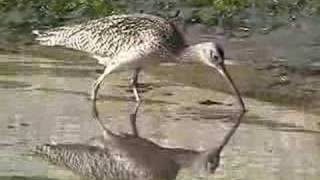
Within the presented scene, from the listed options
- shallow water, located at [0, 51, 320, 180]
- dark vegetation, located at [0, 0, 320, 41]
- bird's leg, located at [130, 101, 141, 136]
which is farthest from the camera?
dark vegetation, located at [0, 0, 320, 41]

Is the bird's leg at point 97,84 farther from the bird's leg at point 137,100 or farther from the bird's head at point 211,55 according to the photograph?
the bird's head at point 211,55

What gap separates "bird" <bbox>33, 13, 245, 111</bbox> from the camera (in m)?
8.80

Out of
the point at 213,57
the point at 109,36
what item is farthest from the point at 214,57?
the point at 109,36

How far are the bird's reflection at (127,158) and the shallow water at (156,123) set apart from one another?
8 cm

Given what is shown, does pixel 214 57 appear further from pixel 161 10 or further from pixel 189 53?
pixel 161 10

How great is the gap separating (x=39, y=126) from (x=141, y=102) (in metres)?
1.06

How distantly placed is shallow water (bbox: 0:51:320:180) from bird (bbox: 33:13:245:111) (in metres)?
0.19

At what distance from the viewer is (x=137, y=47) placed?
878 cm

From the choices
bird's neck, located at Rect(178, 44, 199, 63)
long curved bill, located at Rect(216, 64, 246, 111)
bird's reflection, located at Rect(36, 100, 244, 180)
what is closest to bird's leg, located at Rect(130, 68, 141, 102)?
bird's neck, located at Rect(178, 44, 199, 63)

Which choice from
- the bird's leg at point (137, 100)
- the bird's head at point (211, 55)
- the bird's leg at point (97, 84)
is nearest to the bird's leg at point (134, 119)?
the bird's leg at point (137, 100)

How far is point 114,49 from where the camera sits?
9.02 meters

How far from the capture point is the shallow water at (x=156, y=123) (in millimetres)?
7094

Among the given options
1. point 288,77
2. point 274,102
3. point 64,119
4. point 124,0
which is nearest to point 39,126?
point 64,119

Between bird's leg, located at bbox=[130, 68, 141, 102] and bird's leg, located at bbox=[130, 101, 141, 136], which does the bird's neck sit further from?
bird's leg, located at bbox=[130, 101, 141, 136]
